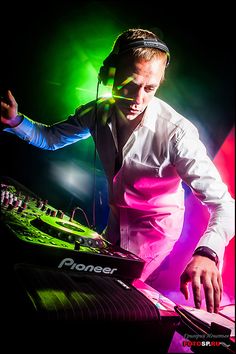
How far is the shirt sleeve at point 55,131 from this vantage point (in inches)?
45.6

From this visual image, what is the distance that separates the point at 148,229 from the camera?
152 centimetres

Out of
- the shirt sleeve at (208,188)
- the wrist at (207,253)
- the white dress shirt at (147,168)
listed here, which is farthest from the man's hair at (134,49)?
the wrist at (207,253)

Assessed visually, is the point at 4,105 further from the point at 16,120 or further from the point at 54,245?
the point at 54,245

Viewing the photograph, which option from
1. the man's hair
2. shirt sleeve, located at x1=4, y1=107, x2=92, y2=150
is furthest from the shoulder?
shirt sleeve, located at x1=4, y1=107, x2=92, y2=150

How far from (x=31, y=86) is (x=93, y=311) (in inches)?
34.8

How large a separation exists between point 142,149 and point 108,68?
41 cm

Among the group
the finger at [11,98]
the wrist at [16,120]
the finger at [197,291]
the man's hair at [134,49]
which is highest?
the man's hair at [134,49]

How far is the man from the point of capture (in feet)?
3.93

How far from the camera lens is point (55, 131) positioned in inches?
49.8

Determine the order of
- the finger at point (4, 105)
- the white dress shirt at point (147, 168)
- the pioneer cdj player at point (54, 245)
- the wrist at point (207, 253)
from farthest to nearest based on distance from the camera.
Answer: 1. the white dress shirt at point (147, 168)
2. the finger at point (4, 105)
3. the wrist at point (207, 253)
4. the pioneer cdj player at point (54, 245)

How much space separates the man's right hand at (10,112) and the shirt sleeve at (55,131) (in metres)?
0.02

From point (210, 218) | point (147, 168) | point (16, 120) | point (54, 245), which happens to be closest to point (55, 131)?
point (16, 120)

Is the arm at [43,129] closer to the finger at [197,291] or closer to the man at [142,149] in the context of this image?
the man at [142,149]

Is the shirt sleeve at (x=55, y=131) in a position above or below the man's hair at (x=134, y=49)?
below
